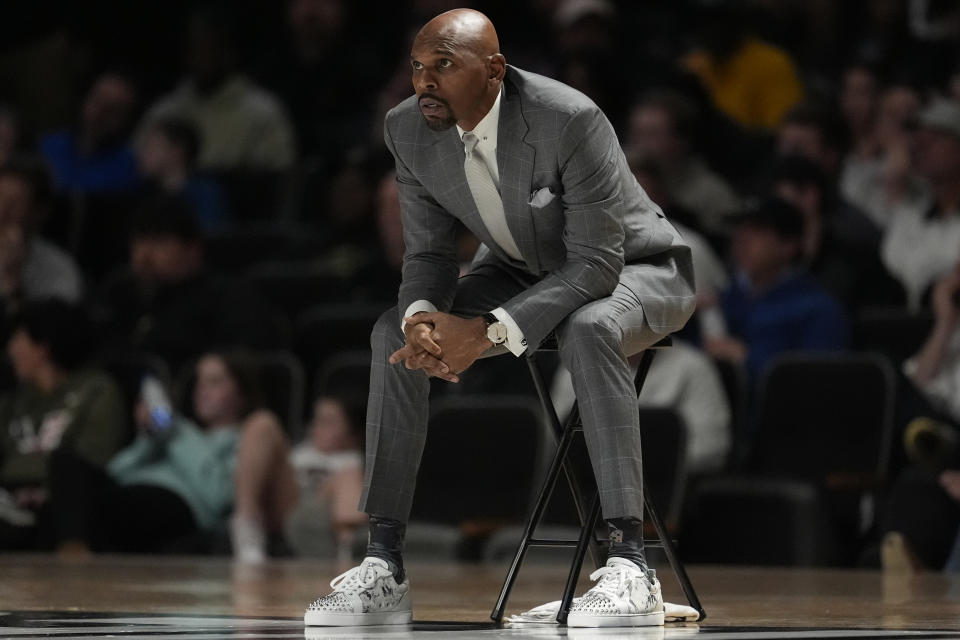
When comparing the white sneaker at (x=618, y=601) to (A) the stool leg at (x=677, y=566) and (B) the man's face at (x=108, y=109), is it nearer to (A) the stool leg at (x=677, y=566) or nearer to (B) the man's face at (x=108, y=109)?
(A) the stool leg at (x=677, y=566)

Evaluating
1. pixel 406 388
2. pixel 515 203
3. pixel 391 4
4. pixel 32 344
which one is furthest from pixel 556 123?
pixel 391 4

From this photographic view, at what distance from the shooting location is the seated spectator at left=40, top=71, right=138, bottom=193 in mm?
8586

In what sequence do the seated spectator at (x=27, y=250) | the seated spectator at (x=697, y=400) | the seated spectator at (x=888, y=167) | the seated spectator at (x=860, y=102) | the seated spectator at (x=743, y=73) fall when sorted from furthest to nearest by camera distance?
the seated spectator at (x=743, y=73) → the seated spectator at (x=860, y=102) → the seated spectator at (x=27, y=250) → the seated spectator at (x=888, y=167) → the seated spectator at (x=697, y=400)

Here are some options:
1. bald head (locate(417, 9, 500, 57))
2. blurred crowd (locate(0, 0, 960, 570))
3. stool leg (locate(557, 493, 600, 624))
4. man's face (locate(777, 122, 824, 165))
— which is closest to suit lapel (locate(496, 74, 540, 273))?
bald head (locate(417, 9, 500, 57))

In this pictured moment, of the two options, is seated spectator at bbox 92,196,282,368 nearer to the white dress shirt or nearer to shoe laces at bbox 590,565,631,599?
the white dress shirt

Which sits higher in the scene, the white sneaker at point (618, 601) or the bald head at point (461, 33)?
the bald head at point (461, 33)

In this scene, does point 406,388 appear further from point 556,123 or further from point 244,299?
point 244,299

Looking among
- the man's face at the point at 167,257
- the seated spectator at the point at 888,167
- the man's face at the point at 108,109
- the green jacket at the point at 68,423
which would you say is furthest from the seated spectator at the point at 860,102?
the man's face at the point at 108,109

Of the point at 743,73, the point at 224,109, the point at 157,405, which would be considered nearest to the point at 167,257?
the point at 157,405

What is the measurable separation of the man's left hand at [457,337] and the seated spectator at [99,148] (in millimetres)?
5703

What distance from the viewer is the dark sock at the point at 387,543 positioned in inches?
128

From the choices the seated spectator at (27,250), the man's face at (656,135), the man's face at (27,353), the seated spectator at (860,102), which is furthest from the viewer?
the seated spectator at (860,102)

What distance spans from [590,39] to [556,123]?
490cm

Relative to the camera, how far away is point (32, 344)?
6.50m
